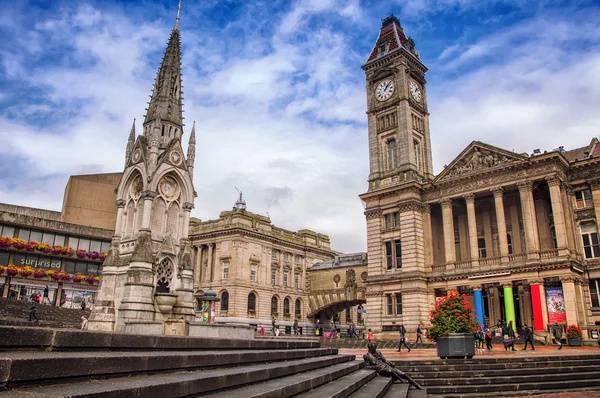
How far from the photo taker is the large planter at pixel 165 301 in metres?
26.5

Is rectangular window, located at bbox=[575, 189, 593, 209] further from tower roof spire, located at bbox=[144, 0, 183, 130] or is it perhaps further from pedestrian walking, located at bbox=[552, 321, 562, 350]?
tower roof spire, located at bbox=[144, 0, 183, 130]

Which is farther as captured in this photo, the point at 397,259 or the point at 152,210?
the point at 397,259

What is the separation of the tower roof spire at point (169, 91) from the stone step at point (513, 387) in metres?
24.2

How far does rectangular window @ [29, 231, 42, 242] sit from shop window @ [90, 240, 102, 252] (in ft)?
18.1

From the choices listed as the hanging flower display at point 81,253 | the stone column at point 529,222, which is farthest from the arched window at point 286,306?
the stone column at point 529,222

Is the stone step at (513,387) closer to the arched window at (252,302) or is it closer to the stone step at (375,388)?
the stone step at (375,388)

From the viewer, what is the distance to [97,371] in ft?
17.5

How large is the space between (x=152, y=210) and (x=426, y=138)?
96.9 feet

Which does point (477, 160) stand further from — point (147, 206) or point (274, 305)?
point (274, 305)

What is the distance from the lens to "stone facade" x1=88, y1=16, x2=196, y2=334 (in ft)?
85.4

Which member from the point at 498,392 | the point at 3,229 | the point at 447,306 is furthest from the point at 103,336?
the point at 3,229

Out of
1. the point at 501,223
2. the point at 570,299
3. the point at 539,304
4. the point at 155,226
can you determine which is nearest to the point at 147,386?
the point at 155,226

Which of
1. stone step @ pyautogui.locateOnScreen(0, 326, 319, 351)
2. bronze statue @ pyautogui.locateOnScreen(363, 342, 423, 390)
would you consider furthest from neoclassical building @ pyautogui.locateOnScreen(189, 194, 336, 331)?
stone step @ pyautogui.locateOnScreen(0, 326, 319, 351)

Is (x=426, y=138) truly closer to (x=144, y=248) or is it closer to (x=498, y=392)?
(x=144, y=248)
